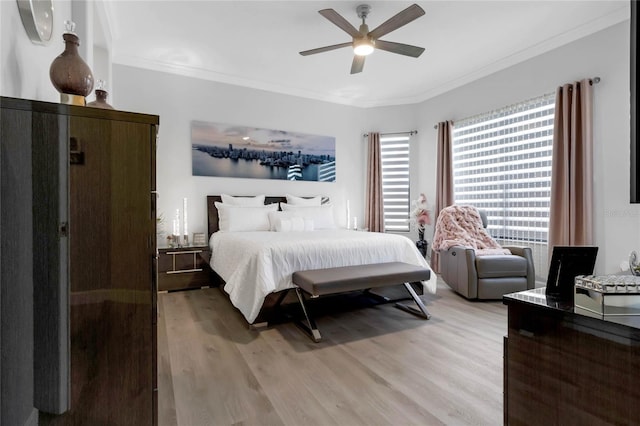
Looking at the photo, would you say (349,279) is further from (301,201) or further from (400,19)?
(301,201)

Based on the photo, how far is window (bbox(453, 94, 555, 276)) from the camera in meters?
3.85

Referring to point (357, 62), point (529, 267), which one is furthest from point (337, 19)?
point (529, 267)

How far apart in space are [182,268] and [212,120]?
211 centimetres

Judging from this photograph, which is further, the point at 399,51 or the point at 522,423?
the point at 399,51

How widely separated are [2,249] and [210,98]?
13.6 ft

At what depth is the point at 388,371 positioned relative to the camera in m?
2.06

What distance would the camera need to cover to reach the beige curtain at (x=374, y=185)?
5.65m

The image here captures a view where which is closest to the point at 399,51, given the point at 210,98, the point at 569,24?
the point at 569,24

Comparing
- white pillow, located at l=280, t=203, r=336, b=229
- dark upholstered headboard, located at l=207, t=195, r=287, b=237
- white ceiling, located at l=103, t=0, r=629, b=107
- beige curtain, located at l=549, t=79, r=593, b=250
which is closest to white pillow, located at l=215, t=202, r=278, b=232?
dark upholstered headboard, located at l=207, t=195, r=287, b=237

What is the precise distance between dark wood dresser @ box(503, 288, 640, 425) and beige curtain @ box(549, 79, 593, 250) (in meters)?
2.87

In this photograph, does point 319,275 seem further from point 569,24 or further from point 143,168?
point 569,24

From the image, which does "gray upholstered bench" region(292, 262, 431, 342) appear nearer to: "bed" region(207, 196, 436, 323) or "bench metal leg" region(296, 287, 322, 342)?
"bench metal leg" region(296, 287, 322, 342)

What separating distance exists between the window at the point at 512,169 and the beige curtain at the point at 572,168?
19 cm

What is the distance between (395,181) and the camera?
5.78 m
